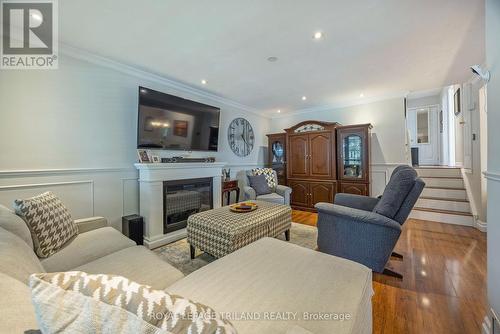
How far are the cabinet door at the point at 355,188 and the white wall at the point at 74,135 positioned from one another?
3.67 m

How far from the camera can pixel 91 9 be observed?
1.71 m

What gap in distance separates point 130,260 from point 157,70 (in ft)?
8.16

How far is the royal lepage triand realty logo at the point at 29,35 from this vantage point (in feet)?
5.73

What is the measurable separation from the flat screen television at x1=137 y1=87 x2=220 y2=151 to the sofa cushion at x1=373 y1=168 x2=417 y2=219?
9.17 feet

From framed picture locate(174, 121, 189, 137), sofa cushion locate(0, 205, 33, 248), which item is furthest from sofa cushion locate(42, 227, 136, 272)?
framed picture locate(174, 121, 189, 137)

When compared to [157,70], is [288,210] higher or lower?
lower

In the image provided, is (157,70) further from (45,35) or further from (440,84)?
(440,84)

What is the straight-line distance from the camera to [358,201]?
2775 millimetres

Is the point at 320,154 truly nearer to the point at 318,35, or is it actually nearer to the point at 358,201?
the point at 358,201

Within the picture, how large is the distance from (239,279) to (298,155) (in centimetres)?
382

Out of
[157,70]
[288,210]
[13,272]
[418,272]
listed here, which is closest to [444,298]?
[418,272]

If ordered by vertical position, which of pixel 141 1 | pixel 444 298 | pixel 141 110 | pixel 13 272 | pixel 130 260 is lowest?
pixel 444 298

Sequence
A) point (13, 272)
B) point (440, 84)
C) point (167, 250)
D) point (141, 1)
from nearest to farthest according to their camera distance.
Answer: 1. point (13, 272)
2. point (141, 1)
3. point (167, 250)
4. point (440, 84)

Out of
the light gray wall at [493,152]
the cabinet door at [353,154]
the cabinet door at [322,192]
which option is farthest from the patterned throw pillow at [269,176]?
the light gray wall at [493,152]
